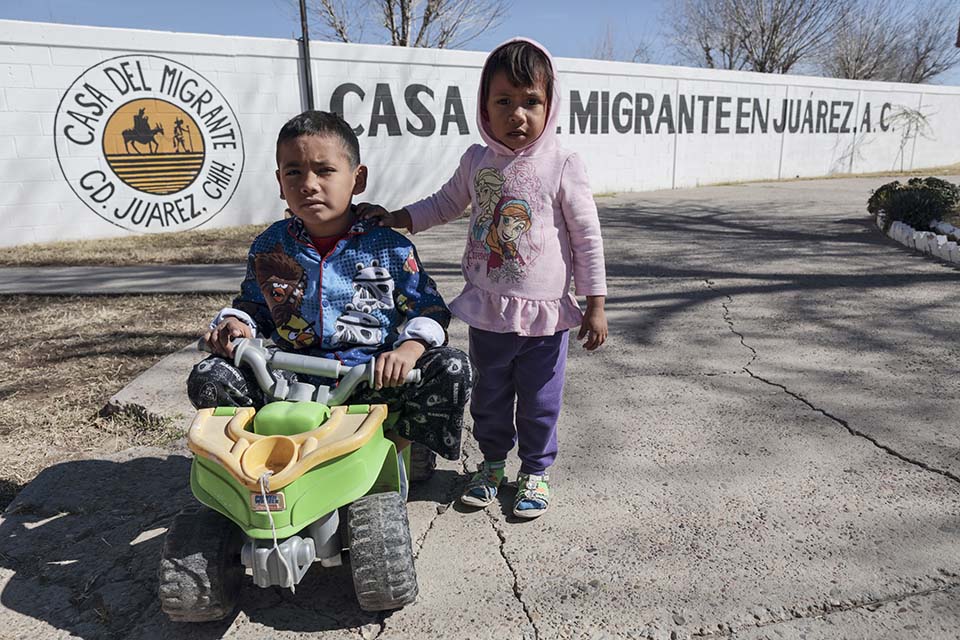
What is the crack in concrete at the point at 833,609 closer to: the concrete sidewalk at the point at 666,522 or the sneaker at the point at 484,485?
the concrete sidewalk at the point at 666,522

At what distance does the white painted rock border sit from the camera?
20.0ft

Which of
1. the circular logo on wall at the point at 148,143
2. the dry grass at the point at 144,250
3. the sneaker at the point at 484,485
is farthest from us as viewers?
the circular logo on wall at the point at 148,143

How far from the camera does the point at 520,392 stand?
2365 mm

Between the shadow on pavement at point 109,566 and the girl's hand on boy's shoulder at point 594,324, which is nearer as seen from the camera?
the shadow on pavement at point 109,566

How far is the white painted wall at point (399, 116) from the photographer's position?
319 inches

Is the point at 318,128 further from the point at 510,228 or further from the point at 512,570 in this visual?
the point at 512,570

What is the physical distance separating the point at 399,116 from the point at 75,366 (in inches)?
312

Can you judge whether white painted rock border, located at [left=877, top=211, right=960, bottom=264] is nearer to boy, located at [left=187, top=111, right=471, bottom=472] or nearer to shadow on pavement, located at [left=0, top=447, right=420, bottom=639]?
shadow on pavement, located at [left=0, top=447, right=420, bottom=639]

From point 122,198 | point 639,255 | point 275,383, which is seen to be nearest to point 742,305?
point 639,255

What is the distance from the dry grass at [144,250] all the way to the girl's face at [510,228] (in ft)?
17.3

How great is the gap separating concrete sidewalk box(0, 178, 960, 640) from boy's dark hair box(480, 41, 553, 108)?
1.41m

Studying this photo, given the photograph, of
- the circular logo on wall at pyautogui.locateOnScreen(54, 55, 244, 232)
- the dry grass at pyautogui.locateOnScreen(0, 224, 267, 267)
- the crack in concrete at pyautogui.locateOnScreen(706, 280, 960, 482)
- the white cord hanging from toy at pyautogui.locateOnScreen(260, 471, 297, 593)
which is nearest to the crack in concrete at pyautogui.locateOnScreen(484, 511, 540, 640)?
the white cord hanging from toy at pyautogui.locateOnScreen(260, 471, 297, 593)

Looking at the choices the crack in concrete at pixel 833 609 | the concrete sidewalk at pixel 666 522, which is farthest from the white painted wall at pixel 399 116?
the crack in concrete at pixel 833 609

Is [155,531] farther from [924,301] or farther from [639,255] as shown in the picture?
[639,255]
